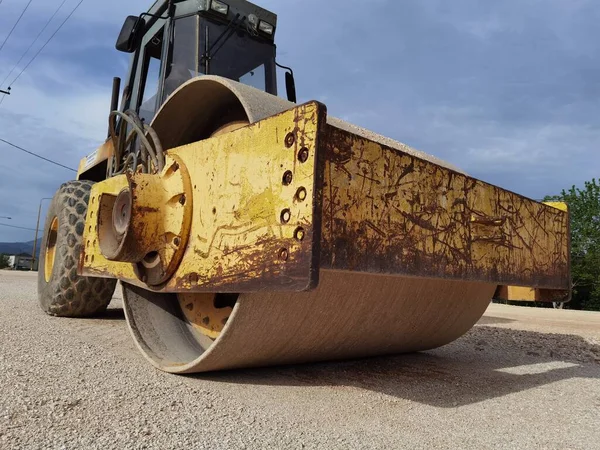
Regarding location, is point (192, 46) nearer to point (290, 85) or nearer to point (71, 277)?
point (290, 85)

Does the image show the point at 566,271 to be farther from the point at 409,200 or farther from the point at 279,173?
the point at 279,173

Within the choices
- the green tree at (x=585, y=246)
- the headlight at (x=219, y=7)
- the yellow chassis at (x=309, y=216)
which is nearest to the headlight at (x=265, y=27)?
the headlight at (x=219, y=7)

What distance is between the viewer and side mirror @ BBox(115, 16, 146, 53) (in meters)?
4.02

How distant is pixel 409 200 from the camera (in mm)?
1862

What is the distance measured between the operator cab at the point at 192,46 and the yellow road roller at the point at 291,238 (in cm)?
64

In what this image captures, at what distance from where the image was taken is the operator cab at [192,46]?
354 cm

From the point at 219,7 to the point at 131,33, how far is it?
Result: 0.81 m

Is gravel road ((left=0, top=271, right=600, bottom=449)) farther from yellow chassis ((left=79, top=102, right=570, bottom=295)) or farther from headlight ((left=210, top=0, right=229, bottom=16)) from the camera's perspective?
headlight ((left=210, top=0, right=229, bottom=16))

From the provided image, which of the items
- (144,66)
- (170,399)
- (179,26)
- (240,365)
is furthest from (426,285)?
(144,66)

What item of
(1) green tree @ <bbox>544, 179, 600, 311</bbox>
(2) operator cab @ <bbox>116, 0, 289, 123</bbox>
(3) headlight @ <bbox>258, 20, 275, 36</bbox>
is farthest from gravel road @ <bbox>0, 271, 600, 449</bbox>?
(1) green tree @ <bbox>544, 179, 600, 311</bbox>

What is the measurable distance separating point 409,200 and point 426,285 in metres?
0.88

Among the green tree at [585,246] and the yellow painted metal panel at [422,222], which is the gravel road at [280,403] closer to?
the yellow painted metal panel at [422,222]

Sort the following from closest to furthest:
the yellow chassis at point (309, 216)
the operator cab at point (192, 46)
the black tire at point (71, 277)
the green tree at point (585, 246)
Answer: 1. the yellow chassis at point (309, 216)
2. the operator cab at point (192, 46)
3. the black tire at point (71, 277)
4. the green tree at point (585, 246)

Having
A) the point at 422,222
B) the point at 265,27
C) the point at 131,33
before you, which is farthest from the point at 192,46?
the point at 422,222
